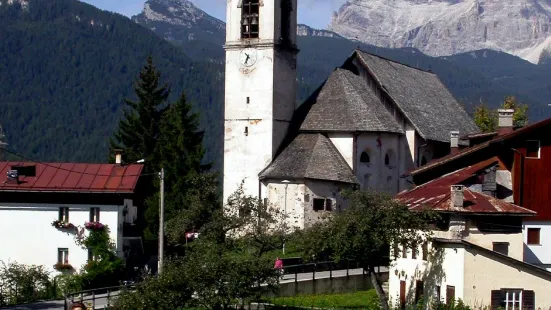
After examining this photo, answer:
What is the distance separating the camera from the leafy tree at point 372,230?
37906 millimetres

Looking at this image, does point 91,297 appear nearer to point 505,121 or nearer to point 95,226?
point 95,226

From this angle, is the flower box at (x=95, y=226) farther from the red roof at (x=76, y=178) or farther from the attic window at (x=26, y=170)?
the attic window at (x=26, y=170)

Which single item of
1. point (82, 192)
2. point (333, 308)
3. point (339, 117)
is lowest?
point (333, 308)

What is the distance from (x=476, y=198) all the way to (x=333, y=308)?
20.3 ft

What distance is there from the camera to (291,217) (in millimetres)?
56594

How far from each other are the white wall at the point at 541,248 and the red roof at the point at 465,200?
2891mm

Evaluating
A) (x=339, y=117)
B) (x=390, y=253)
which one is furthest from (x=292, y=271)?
(x=339, y=117)

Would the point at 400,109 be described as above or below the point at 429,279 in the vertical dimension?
above

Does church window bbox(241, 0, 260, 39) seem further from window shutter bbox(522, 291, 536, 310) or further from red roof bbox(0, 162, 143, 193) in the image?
window shutter bbox(522, 291, 536, 310)

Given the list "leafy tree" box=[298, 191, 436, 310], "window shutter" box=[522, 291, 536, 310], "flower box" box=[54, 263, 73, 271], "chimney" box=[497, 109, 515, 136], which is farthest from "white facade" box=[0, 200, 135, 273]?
"window shutter" box=[522, 291, 536, 310]

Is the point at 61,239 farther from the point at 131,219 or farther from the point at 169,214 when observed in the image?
the point at 169,214

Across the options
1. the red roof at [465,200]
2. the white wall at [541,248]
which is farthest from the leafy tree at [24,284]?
the white wall at [541,248]

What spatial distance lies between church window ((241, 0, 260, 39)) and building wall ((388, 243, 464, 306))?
2155 cm

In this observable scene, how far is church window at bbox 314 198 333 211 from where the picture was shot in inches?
2233
